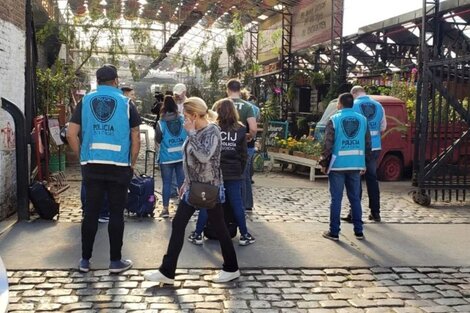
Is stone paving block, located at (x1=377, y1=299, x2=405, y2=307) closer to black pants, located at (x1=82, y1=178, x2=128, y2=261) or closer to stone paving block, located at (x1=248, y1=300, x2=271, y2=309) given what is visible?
stone paving block, located at (x1=248, y1=300, x2=271, y2=309)

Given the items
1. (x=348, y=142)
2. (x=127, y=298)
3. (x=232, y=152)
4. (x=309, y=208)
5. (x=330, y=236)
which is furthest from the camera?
(x=309, y=208)

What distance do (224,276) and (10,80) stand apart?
4.33 metres

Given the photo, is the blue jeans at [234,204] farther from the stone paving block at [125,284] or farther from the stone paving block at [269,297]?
the stone paving block at [269,297]

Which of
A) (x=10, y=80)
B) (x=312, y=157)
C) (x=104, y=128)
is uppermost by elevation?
(x=10, y=80)

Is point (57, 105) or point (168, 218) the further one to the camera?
point (57, 105)

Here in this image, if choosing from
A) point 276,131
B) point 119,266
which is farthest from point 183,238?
point 276,131

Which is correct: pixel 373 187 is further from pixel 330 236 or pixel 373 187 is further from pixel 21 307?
pixel 21 307

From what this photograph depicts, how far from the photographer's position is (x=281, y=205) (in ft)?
28.3

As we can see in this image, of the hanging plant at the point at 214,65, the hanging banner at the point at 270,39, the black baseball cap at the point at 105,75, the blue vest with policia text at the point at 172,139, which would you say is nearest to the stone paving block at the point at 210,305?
the black baseball cap at the point at 105,75

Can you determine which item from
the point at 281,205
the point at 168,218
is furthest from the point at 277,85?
the point at 168,218

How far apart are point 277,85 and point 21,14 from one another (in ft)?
47.7

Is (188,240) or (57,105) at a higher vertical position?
(57,105)

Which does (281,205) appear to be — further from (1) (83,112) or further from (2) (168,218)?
(1) (83,112)

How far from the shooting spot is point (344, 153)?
6270mm
